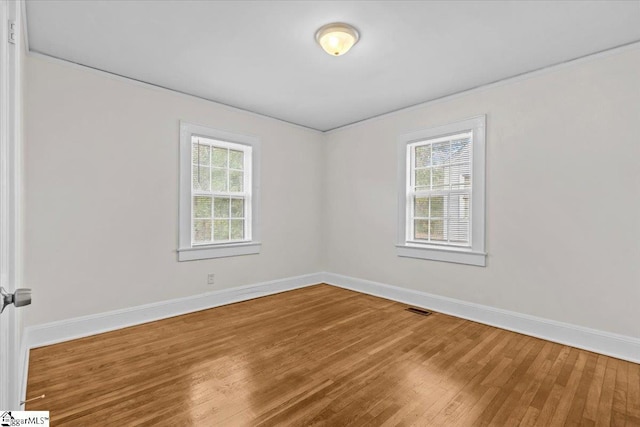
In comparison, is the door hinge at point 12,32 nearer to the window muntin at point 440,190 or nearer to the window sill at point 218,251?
the window sill at point 218,251

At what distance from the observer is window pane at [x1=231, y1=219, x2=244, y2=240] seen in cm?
436

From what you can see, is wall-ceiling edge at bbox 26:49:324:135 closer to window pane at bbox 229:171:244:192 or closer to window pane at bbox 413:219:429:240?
window pane at bbox 229:171:244:192

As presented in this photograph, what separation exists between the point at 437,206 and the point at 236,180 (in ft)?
9.13

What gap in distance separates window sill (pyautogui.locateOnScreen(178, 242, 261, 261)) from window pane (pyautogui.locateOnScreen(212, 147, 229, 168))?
1.10 m

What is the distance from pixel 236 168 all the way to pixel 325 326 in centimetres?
249

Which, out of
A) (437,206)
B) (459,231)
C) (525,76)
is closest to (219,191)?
(437,206)

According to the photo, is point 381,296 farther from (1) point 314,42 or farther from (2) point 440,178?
(1) point 314,42

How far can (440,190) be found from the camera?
13.0ft

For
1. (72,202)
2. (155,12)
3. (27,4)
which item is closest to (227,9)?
(155,12)

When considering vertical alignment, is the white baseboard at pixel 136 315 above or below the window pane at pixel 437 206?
below

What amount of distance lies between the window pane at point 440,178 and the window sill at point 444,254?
796 mm

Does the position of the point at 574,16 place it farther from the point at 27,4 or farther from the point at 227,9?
the point at 27,4

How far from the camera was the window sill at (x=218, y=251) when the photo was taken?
3770 millimetres

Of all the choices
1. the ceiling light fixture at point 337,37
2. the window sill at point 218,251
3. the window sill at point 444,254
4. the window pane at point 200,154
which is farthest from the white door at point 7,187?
the window sill at point 444,254
